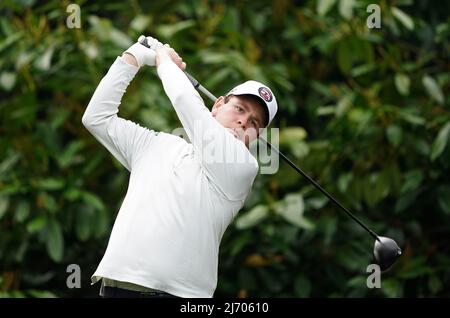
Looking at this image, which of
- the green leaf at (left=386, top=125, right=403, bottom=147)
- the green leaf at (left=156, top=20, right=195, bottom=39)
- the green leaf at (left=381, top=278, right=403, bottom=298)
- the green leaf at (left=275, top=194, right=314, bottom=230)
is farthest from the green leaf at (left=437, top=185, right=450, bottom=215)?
the green leaf at (left=156, top=20, right=195, bottom=39)

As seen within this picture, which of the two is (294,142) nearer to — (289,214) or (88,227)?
(289,214)

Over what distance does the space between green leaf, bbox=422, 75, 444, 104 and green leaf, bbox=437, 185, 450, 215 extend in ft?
1.33

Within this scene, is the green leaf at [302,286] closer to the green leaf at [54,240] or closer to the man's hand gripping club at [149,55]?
the green leaf at [54,240]

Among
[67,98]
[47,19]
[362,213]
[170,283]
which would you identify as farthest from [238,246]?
[170,283]

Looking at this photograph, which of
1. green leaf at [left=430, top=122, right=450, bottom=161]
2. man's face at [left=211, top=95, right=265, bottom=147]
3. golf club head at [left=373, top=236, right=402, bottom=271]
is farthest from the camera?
green leaf at [left=430, top=122, right=450, bottom=161]

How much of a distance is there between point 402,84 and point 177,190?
2.08m

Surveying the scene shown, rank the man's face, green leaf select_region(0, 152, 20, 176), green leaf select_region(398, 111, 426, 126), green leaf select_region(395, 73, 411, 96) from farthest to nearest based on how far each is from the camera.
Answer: green leaf select_region(0, 152, 20, 176) → green leaf select_region(395, 73, 411, 96) → green leaf select_region(398, 111, 426, 126) → the man's face

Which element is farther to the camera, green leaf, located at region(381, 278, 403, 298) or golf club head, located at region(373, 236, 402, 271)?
green leaf, located at region(381, 278, 403, 298)

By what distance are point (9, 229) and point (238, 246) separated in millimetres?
1221

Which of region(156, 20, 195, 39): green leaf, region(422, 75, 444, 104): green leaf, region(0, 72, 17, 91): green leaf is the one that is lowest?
region(422, 75, 444, 104): green leaf

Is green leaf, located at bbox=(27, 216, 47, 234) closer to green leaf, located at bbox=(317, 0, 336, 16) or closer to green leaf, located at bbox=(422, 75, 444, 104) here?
green leaf, located at bbox=(317, 0, 336, 16)

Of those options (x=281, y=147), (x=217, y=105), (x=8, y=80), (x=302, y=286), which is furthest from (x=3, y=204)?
(x=217, y=105)

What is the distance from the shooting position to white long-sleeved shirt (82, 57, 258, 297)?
2.51m

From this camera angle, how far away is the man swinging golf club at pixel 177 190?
251 cm
